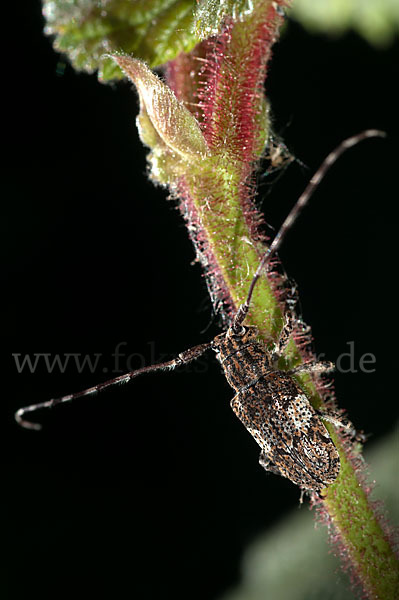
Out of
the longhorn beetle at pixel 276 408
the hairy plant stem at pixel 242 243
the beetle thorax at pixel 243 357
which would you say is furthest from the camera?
the beetle thorax at pixel 243 357

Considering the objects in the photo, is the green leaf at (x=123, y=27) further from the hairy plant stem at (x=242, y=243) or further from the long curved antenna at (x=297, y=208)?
the long curved antenna at (x=297, y=208)

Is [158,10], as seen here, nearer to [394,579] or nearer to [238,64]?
[238,64]

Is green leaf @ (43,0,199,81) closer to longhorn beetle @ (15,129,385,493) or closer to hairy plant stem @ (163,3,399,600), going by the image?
hairy plant stem @ (163,3,399,600)

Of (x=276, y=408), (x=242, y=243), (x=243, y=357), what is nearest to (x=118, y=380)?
(x=243, y=357)

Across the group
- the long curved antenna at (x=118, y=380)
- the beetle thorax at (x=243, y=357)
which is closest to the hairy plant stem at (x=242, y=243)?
the beetle thorax at (x=243, y=357)

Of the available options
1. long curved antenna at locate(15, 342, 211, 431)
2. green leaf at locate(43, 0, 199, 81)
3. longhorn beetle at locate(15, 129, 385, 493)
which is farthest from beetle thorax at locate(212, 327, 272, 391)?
green leaf at locate(43, 0, 199, 81)

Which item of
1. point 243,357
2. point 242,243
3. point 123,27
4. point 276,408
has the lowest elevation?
point 276,408

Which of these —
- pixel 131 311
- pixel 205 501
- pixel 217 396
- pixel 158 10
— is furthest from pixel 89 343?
pixel 158 10

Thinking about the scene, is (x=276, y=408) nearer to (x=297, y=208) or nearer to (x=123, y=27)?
(x=297, y=208)

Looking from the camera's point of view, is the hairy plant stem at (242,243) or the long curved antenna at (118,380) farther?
the long curved antenna at (118,380)
